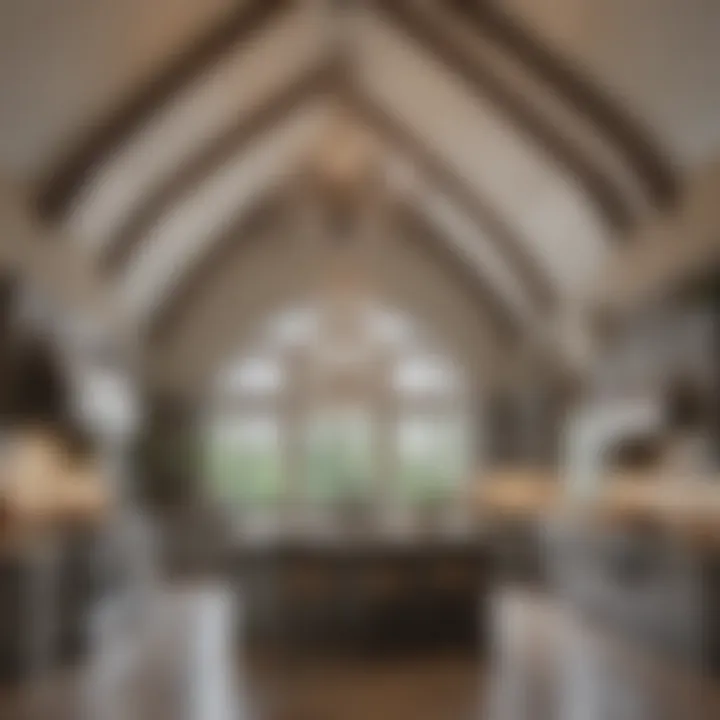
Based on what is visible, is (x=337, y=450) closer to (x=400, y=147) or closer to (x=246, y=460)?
(x=246, y=460)

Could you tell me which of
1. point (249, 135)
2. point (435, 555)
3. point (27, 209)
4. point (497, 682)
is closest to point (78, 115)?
point (27, 209)

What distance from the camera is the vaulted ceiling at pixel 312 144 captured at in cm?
769

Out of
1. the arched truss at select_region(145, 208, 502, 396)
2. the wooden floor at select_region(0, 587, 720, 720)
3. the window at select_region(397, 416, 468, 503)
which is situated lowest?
the wooden floor at select_region(0, 587, 720, 720)

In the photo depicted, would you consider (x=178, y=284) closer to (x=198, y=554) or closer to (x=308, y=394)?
(x=308, y=394)

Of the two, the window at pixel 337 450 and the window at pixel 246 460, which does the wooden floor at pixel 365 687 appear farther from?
the window at pixel 337 450

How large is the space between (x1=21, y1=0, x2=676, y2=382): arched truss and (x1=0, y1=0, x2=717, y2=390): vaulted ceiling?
2 centimetres

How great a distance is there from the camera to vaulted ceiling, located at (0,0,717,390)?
7.69 m

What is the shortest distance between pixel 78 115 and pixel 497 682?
188 inches

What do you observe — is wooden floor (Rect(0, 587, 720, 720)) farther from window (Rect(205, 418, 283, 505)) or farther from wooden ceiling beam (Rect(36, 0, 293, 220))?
window (Rect(205, 418, 283, 505))

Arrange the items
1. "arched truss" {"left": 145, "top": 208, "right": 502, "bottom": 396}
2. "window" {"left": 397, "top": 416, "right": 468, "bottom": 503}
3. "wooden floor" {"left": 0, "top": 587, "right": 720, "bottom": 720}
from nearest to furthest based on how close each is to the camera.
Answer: "wooden floor" {"left": 0, "top": 587, "right": 720, "bottom": 720}, "arched truss" {"left": 145, "top": 208, "right": 502, "bottom": 396}, "window" {"left": 397, "top": 416, "right": 468, "bottom": 503}

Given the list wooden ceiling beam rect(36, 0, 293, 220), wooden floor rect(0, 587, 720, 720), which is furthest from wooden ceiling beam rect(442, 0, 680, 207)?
wooden floor rect(0, 587, 720, 720)

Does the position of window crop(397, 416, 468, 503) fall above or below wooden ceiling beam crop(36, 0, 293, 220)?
below

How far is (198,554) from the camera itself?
13.0 m

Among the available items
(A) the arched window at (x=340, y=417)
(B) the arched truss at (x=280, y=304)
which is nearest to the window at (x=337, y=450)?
(A) the arched window at (x=340, y=417)
